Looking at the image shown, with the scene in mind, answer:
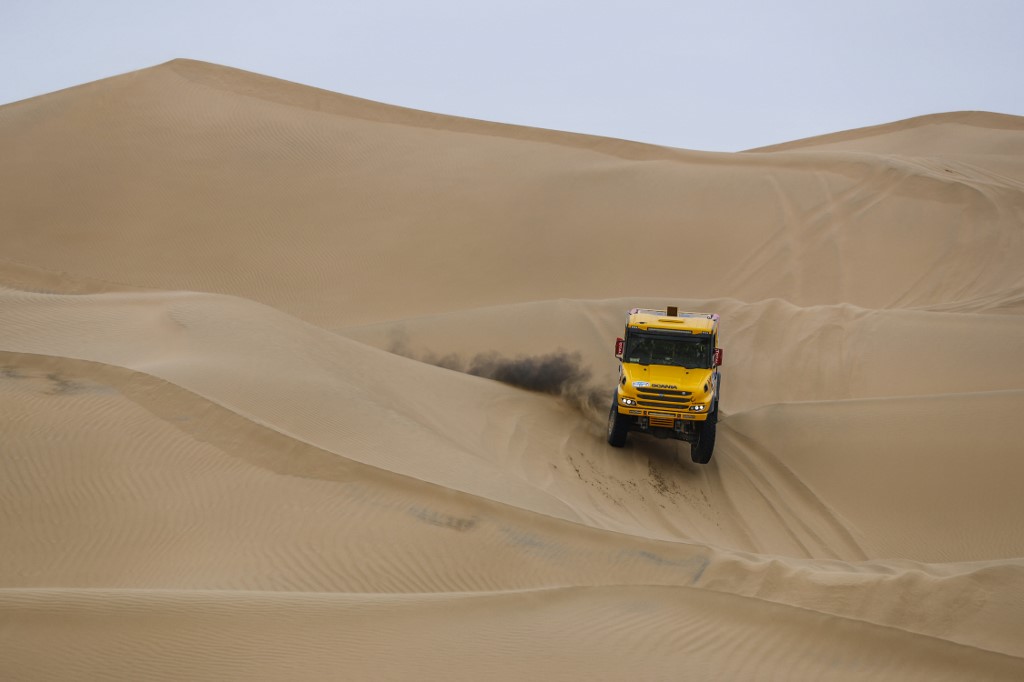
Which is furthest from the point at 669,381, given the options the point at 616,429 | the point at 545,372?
the point at 545,372

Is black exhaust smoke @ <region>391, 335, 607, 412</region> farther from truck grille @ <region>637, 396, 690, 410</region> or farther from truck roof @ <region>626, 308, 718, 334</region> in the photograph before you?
truck grille @ <region>637, 396, 690, 410</region>

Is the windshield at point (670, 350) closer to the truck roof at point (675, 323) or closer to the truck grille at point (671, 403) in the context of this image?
the truck roof at point (675, 323)

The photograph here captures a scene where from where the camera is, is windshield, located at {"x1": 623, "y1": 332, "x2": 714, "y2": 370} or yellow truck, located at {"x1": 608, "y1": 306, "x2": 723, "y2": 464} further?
windshield, located at {"x1": 623, "y1": 332, "x2": 714, "y2": 370}

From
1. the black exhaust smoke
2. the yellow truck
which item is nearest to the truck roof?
the yellow truck

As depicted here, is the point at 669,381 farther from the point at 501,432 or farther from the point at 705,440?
the point at 501,432

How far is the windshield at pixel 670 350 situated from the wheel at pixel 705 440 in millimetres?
765

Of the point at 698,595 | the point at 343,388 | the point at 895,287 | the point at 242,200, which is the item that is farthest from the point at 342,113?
the point at 698,595

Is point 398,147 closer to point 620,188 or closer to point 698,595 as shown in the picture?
point 620,188

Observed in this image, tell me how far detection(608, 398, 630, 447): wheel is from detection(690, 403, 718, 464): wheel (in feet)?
3.68

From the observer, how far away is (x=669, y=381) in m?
14.5

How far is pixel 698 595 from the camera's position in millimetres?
9148

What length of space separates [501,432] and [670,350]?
2929 millimetres

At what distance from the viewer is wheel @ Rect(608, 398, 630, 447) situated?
15164 millimetres

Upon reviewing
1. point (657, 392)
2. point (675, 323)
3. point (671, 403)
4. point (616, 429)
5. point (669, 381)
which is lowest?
point (616, 429)
